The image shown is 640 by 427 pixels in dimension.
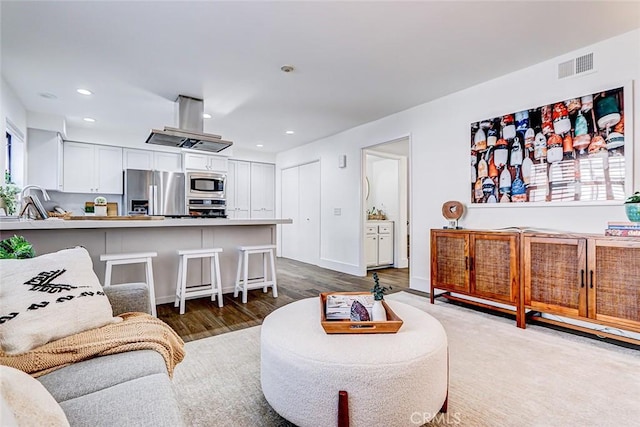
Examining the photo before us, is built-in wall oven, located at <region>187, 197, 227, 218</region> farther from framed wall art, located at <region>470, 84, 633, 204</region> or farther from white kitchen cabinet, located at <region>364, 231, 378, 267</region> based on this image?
framed wall art, located at <region>470, 84, 633, 204</region>

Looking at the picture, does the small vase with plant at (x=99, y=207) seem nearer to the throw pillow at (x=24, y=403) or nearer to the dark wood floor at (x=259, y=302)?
the dark wood floor at (x=259, y=302)

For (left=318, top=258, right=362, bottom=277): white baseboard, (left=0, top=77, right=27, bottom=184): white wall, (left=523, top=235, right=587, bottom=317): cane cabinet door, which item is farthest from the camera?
(left=318, top=258, right=362, bottom=277): white baseboard

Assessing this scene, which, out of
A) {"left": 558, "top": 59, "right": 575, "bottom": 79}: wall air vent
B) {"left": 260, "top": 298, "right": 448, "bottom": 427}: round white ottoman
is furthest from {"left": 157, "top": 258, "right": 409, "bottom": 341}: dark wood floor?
{"left": 558, "top": 59, "right": 575, "bottom": 79}: wall air vent

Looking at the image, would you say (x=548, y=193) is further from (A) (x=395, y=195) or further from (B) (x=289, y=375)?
(A) (x=395, y=195)

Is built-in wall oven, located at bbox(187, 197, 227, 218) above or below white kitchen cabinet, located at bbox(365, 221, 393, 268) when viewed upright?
above

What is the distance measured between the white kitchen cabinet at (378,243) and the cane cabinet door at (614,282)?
10.7 ft

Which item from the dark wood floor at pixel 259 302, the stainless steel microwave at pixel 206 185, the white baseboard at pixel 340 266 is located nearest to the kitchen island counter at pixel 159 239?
the dark wood floor at pixel 259 302

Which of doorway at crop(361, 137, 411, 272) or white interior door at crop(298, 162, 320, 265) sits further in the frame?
white interior door at crop(298, 162, 320, 265)

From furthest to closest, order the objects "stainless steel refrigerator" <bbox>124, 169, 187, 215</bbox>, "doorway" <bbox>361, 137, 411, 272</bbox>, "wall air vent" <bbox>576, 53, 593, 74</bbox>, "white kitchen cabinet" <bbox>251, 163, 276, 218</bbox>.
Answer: "white kitchen cabinet" <bbox>251, 163, 276, 218</bbox> → "doorway" <bbox>361, 137, 411, 272</bbox> → "stainless steel refrigerator" <bbox>124, 169, 187, 215</bbox> → "wall air vent" <bbox>576, 53, 593, 74</bbox>

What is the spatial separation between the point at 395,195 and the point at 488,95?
2897mm

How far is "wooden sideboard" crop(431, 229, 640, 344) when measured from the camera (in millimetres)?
2168

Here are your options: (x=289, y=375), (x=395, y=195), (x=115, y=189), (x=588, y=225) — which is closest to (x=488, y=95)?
(x=588, y=225)

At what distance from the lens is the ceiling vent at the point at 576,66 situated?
261 centimetres

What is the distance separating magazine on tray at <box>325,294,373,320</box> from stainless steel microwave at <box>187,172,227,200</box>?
4.78 m
